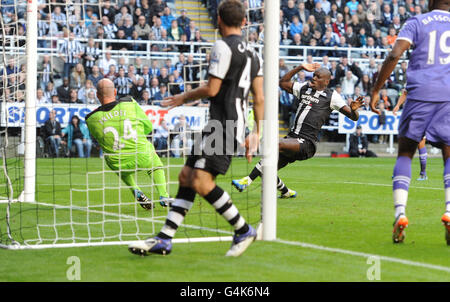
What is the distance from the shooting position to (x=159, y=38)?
2506 centimetres

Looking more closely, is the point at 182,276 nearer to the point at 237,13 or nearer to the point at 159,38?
the point at 237,13

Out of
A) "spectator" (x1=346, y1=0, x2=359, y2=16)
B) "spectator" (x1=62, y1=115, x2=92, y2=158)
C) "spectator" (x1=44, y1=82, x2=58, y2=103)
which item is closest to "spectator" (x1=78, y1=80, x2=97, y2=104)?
"spectator" (x1=62, y1=115, x2=92, y2=158)

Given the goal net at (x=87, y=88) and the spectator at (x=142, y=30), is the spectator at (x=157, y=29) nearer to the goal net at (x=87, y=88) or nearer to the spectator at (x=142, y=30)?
the goal net at (x=87, y=88)

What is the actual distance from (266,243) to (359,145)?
60.3 ft

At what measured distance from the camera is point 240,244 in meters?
6.51

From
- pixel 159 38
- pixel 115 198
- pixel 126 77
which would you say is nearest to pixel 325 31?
pixel 159 38

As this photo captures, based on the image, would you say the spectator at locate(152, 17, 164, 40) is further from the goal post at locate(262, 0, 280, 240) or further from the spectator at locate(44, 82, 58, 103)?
the goal post at locate(262, 0, 280, 240)

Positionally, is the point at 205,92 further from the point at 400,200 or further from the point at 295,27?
the point at 295,27

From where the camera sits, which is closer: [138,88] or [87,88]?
[87,88]

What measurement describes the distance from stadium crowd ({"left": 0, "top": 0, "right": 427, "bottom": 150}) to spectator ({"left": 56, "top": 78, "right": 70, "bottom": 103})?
28mm

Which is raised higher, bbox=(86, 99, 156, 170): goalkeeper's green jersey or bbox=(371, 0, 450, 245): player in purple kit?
bbox=(371, 0, 450, 245): player in purple kit

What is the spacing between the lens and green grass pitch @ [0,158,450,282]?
5840 millimetres

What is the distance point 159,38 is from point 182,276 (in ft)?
65.4

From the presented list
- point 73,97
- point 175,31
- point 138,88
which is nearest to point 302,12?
point 175,31
